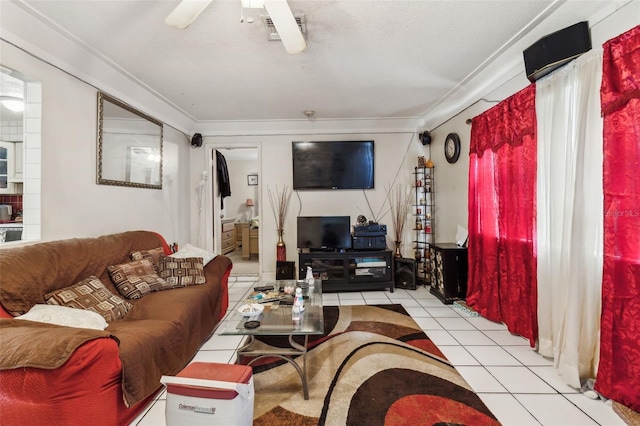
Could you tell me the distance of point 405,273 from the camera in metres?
3.81

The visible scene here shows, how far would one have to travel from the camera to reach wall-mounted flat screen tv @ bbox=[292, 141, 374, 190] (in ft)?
13.5

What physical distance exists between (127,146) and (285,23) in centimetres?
228

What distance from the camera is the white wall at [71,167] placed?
2.01 m

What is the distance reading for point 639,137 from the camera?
143 centimetres

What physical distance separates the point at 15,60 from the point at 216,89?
1.52 m

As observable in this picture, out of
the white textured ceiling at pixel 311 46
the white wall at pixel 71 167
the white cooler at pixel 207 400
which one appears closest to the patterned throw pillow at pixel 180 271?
the white wall at pixel 71 167

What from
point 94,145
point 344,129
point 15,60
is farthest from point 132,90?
point 344,129

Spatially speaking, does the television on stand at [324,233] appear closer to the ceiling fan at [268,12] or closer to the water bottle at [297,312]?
the water bottle at [297,312]

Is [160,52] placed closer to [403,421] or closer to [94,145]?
[94,145]

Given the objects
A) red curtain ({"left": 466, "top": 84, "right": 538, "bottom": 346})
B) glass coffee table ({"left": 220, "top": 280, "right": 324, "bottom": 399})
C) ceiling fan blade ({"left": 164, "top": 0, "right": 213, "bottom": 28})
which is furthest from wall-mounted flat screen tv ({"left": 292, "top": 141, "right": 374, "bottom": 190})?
ceiling fan blade ({"left": 164, "top": 0, "right": 213, "bottom": 28})

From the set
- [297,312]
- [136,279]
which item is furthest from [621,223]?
[136,279]

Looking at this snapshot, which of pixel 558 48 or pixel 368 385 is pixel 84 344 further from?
pixel 558 48

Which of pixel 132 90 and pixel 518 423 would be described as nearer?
pixel 518 423

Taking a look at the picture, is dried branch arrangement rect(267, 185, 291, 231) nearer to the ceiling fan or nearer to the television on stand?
the television on stand
